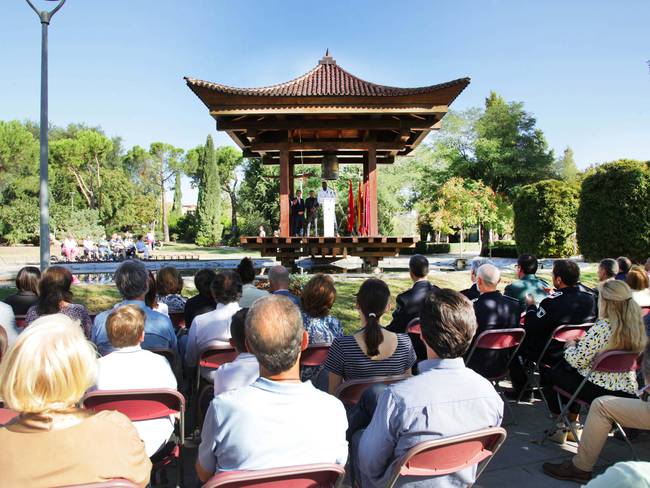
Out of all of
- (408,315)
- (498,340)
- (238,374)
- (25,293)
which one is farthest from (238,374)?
(25,293)

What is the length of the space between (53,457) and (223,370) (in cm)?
119

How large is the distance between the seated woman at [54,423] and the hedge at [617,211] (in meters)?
19.4

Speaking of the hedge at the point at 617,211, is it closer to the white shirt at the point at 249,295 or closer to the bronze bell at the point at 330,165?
the bronze bell at the point at 330,165

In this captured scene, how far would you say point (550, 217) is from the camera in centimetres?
2244

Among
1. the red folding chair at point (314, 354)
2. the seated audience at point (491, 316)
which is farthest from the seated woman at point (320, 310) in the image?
the seated audience at point (491, 316)

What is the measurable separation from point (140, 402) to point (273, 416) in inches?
42.7

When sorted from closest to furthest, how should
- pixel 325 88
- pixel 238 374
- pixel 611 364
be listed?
pixel 238 374, pixel 611 364, pixel 325 88

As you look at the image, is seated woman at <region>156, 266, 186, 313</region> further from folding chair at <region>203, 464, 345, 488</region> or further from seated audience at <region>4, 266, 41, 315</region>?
folding chair at <region>203, 464, 345, 488</region>

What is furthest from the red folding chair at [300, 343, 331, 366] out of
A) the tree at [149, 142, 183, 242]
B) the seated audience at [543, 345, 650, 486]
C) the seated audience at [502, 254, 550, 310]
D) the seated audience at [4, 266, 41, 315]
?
→ the tree at [149, 142, 183, 242]

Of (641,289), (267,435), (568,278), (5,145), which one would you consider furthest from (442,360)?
(5,145)

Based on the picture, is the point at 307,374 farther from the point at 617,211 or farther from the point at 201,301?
the point at 617,211

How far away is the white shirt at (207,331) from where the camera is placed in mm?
3820

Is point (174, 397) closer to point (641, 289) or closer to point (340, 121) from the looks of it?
→ point (641, 289)

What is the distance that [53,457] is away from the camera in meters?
1.56
